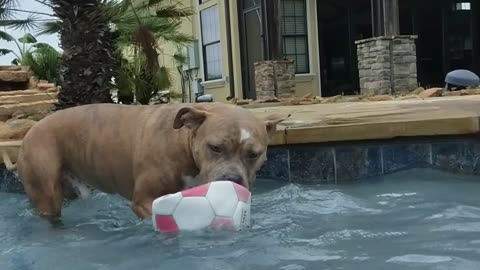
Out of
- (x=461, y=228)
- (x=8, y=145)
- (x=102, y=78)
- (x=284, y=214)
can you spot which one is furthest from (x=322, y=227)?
(x=102, y=78)

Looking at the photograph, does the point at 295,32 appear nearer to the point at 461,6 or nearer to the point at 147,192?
the point at 461,6

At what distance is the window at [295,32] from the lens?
60.7ft

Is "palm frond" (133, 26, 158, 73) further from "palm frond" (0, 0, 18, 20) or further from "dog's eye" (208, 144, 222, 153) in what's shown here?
"dog's eye" (208, 144, 222, 153)

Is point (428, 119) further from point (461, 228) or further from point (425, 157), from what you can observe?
point (461, 228)

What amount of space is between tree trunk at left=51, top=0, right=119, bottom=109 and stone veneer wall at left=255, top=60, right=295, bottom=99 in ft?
27.7

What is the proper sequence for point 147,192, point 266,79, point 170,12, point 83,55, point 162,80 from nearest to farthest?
point 147,192 < point 83,55 < point 170,12 < point 162,80 < point 266,79

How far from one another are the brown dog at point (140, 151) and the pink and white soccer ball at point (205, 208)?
0.28 ft

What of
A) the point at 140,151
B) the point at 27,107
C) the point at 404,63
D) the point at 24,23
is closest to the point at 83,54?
the point at 27,107

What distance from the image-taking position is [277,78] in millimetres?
16359

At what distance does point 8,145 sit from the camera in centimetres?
575

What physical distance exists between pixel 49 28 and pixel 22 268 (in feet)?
33.4

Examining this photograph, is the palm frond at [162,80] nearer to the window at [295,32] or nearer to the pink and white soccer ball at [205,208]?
the window at [295,32]

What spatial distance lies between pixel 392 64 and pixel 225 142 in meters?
11.0

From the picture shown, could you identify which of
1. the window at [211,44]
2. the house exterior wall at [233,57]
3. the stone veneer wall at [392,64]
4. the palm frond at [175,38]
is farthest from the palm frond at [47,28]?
the window at [211,44]
